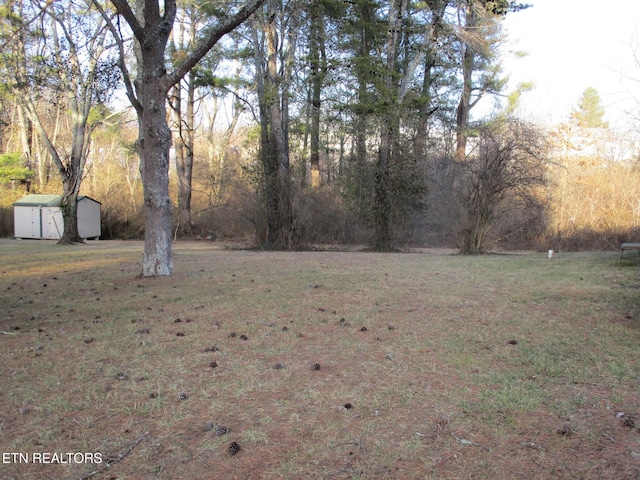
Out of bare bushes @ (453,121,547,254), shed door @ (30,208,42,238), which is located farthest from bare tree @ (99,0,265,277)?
shed door @ (30,208,42,238)

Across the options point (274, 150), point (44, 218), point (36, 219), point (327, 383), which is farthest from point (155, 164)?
point (36, 219)

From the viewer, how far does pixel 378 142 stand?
57.1ft

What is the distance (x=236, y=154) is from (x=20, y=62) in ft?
56.8

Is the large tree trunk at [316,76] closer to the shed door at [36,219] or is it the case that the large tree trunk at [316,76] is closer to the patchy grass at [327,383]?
the patchy grass at [327,383]

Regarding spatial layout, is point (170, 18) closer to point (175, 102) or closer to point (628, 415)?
point (628, 415)

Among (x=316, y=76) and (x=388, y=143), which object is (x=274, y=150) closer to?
(x=316, y=76)

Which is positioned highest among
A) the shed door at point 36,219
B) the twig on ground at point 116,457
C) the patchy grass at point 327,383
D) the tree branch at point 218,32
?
the tree branch at point 218,32

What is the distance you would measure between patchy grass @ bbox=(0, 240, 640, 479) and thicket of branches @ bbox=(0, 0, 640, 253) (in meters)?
8.63

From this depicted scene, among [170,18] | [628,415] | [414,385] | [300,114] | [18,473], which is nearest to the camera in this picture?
[18,473]

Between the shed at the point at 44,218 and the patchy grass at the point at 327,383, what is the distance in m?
21.3

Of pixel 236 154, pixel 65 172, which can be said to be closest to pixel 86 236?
pixel 65 172

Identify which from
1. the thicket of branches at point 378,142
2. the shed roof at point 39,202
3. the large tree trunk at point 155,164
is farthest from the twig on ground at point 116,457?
the shed roof at point 39,202

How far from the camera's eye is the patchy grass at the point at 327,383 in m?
2.49

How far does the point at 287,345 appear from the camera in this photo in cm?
443
